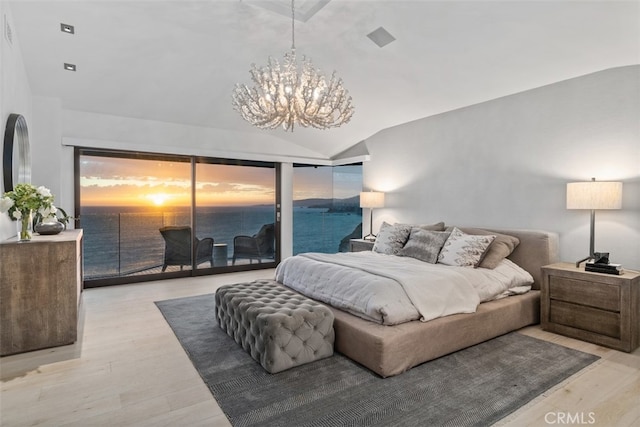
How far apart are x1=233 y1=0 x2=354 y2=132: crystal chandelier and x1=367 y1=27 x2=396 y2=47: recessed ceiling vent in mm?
669

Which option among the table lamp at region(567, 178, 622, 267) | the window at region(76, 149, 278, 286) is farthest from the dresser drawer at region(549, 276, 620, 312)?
the window at region(76, 149, 278, 286)

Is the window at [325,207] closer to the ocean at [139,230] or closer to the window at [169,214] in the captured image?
the ocean at [139,230]

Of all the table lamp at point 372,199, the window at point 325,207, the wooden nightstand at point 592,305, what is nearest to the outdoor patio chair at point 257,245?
the window at point 325,207

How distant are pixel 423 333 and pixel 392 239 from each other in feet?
6.41

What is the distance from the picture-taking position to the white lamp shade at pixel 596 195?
304 cm

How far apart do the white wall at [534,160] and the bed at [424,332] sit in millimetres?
541

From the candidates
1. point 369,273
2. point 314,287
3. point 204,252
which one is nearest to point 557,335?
point 369,273

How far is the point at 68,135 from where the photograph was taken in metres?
4.64

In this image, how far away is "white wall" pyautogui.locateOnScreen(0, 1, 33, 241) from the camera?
2746mm

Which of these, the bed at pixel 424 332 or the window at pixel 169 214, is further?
the window at pixel 169 214

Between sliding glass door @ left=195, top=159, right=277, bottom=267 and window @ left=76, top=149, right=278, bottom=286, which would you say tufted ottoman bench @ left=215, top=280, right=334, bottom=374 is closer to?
window @ left=76, top=149, right=278, bottom=286

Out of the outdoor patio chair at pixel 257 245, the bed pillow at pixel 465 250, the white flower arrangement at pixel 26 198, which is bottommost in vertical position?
the outdoor patio chair at pixel 257 245

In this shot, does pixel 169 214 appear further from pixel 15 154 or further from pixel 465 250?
pixel 465 250

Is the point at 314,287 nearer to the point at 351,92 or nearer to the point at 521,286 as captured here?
the point at 521,286
